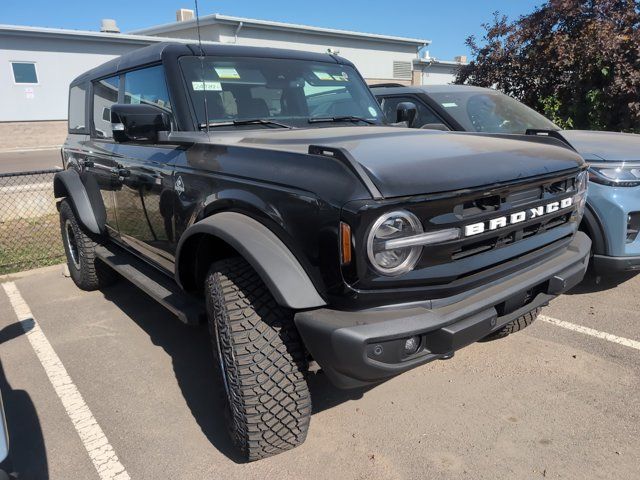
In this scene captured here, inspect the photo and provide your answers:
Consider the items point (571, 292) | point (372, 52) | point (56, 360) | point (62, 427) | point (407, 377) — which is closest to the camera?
point (62, 427)

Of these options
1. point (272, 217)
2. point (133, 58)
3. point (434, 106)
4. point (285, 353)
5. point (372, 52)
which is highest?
point (372, 52)

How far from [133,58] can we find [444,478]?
333cm

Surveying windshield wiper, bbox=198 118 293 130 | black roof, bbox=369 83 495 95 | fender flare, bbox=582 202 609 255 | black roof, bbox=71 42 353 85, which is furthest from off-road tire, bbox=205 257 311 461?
black roof, bbox=369 83 495 95

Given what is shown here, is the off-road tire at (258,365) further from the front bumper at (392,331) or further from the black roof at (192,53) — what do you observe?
the black roof at (192,53)

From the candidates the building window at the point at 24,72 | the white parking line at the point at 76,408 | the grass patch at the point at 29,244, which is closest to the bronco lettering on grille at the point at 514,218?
the white parking line at the point at 76,408

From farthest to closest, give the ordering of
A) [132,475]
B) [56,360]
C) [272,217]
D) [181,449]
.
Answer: [56,360] → [181,449] → [132,475] → [272,217]

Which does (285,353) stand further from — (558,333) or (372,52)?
(372,52)

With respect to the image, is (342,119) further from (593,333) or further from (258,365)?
(593,333)

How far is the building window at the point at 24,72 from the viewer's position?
1892 cm

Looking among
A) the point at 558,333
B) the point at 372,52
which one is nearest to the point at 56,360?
the point at 558,333

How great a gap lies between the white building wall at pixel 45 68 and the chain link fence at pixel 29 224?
14596 millimetres

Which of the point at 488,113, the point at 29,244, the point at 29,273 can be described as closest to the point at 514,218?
the point at 488,113

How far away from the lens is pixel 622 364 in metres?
3.18

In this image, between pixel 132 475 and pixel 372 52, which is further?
pixel 372 52
